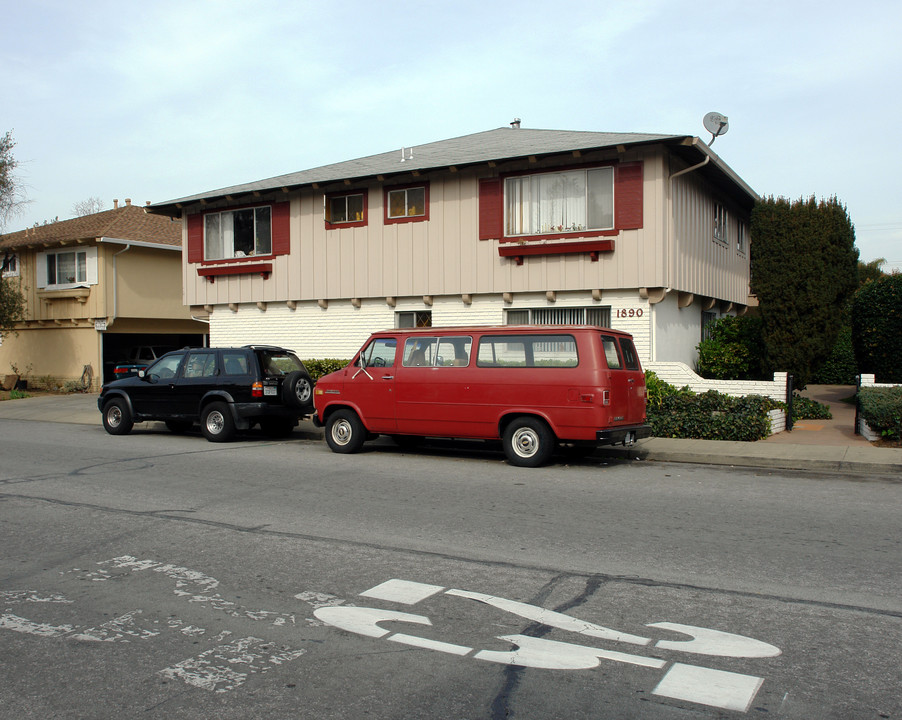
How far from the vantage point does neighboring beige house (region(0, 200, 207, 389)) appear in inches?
1105

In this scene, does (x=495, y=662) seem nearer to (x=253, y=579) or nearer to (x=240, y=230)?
(x=253, y=579)

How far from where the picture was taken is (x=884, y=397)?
12977mm

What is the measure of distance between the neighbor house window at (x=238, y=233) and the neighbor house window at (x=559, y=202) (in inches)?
274

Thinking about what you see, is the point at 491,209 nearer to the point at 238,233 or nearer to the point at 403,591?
→ the point at 238,233

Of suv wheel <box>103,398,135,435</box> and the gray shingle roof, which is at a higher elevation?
the gray shingle roof

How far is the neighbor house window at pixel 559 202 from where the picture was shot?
16.3 metres

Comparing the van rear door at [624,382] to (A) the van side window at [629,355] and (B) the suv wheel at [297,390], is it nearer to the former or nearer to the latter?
(A) the van side window at [629,355]

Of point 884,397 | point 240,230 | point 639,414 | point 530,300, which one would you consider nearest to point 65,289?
point 240,230

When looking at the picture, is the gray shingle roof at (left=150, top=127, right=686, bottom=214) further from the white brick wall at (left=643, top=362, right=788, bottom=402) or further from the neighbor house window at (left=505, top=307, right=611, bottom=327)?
the white brick wall at (left=643, top=362, right=788, bottom=402)

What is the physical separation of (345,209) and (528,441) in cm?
1024

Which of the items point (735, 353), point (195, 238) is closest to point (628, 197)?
point (735, 353)

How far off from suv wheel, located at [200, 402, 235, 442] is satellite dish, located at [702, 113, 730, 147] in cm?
1098

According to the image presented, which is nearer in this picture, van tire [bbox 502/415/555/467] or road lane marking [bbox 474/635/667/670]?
road lane marking [bbox 474/635/667/670]

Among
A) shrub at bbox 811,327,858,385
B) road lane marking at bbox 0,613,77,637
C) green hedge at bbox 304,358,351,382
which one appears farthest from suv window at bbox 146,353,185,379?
shrub at bbox 811,327,858,385
